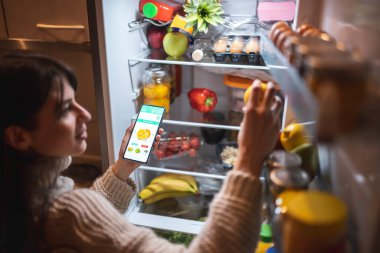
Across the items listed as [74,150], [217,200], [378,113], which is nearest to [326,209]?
[378,113]

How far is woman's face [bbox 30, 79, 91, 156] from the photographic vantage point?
783 mm

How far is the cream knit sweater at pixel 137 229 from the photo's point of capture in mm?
698

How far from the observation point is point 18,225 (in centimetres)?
79

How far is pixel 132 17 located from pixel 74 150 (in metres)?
0.82

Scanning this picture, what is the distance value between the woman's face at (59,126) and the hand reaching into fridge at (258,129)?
393 mm

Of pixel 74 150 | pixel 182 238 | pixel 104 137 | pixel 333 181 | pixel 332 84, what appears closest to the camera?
pixel 332 84

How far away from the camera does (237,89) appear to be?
5.21ft

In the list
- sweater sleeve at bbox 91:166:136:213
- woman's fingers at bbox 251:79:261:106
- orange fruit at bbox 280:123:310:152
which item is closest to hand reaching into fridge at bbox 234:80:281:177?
woman's fingers at bbox 251:79:261:106

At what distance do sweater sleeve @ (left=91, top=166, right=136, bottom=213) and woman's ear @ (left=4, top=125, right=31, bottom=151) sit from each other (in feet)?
1.15

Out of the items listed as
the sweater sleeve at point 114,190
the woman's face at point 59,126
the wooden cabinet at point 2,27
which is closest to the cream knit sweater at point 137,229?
the woman's face at point 59,126

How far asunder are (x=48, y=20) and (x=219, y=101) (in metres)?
0.85

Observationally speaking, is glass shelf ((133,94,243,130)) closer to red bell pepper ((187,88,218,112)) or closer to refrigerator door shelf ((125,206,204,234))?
red bell pepper ((187,88,218,112))

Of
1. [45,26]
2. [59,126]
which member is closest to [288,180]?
[59,126]

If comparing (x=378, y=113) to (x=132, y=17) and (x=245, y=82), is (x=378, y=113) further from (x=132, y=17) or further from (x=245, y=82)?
(x=132, y=17)
